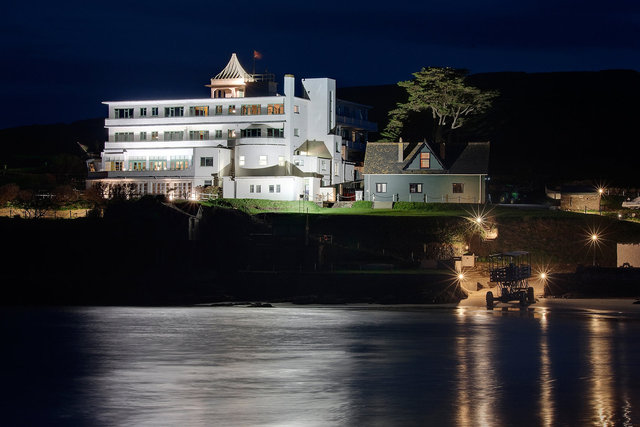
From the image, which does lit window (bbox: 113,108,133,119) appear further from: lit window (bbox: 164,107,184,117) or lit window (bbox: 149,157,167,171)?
lit window (bbox: 149,157,167,171)

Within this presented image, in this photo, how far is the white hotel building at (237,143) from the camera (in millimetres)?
88375

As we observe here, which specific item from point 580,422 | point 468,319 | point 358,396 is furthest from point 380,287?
point 580,422

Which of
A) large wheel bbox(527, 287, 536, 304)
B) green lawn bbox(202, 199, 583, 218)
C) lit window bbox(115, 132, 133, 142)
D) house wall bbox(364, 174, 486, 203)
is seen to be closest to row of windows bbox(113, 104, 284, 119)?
lit window bbox(115, 132, 133, 142)

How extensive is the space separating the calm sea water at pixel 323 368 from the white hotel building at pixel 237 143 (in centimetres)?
3856

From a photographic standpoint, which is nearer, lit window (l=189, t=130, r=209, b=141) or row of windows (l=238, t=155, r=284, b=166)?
row of windows (l=238, t=155, r=284, b=166)

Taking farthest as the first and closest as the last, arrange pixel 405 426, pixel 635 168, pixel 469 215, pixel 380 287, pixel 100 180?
pixel 635 168
pixel 100 180
pixel 469 215
pixel 380 287
pixel 405 426

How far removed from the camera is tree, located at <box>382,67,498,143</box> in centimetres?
9494

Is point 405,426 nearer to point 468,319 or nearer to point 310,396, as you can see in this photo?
point 310,396

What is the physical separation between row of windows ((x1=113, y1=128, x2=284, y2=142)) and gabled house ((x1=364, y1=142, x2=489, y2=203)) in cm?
1215

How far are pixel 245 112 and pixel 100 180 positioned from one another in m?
16.1

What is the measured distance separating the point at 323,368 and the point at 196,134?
65819 mm

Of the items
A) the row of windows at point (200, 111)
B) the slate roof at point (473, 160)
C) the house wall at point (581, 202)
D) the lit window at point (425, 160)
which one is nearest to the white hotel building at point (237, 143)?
the row of windows at point (200, 111)

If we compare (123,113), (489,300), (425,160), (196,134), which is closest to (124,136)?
(123,113)

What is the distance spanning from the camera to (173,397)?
26.3 metres
